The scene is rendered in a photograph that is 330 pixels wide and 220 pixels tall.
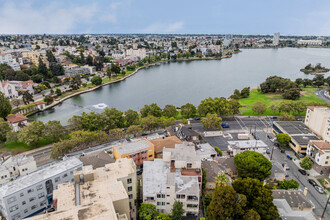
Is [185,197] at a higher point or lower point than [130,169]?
lower

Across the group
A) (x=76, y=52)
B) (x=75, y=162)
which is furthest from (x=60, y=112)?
(x=76, y=52)

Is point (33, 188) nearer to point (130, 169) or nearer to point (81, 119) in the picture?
point (130, 169)

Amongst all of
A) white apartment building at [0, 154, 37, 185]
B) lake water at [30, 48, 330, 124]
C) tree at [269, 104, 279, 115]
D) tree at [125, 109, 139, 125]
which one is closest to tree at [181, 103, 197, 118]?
tree at [125, 109, 139, 125]

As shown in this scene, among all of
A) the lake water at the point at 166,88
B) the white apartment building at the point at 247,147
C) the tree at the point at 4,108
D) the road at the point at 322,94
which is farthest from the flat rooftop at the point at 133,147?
the road at the point at 322,94

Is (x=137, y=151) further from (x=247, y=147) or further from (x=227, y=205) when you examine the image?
(x=247, y=147)

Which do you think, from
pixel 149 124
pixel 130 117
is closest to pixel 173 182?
pixel 149 124
